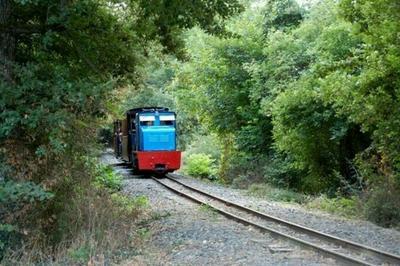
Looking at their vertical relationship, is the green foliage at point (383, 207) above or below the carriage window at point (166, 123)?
below

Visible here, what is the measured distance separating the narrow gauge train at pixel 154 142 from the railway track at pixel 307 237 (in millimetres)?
9425

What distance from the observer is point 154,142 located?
28844mm

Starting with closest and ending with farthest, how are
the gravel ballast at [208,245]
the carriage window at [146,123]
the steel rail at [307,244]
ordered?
the steel rail at [307,244], the gravel ballast at [208,245], the carriage window at [146,123]

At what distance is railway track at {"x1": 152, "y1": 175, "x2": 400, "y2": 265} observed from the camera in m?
10.1

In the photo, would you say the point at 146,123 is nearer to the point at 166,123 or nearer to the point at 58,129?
the point at 166,123

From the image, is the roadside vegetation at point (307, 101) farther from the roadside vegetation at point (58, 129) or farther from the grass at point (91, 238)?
the grass at point (91, 238)

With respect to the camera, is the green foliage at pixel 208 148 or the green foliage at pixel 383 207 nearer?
the green foliage at pixel 383 207

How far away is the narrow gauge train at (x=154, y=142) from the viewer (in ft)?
94.0

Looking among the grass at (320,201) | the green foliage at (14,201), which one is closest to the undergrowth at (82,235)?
the green foliage at (14,201)

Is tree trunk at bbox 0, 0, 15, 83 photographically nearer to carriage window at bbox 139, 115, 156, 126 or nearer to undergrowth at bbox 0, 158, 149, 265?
undergrowth at bbox 0, 158, 149, 265

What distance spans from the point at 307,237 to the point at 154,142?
17.0 m

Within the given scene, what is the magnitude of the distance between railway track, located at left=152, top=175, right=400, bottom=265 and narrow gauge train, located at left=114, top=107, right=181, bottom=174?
9.43m

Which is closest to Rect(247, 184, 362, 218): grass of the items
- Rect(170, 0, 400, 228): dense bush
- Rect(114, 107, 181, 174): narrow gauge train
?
Rect(170, 0, 400, 228): dense bush

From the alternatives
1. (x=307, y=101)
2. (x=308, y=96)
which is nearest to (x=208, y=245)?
(x=308, y=96)
